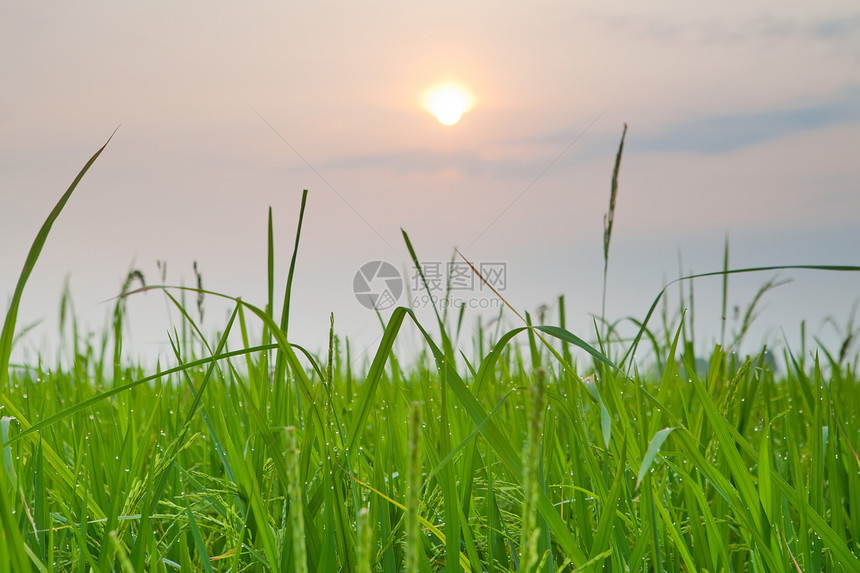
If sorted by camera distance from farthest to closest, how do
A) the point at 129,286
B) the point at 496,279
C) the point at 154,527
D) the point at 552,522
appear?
the point at 129,286, the point at 496,279, the point at 154,527, the point at 552,522

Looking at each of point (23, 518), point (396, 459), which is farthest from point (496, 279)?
point (23, 518)

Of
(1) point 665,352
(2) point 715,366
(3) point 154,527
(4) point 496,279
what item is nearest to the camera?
(3) point 154,527

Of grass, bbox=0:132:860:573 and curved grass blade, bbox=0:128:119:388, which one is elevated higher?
curved grass blade, bbox=0:128:119:388

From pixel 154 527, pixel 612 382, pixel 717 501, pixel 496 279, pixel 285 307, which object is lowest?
pixel 154 527

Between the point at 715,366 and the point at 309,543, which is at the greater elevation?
the point at 715,366

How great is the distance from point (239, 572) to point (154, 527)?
376 millimetres

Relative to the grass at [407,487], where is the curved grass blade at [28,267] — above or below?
above

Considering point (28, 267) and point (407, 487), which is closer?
point (28, 267)

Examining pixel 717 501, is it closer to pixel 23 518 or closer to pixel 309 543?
pixel 309 543

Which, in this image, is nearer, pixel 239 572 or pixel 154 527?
pixel 239 572

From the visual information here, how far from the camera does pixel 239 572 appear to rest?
41.5 inches

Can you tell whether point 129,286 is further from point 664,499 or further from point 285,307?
point 664,499

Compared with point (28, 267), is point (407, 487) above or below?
Result: below

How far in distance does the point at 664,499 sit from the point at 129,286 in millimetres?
2344
